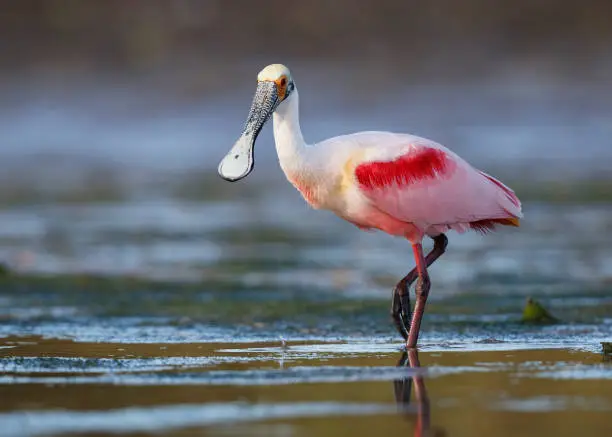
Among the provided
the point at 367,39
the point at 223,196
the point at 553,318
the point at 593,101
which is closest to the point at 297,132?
the point at 553,318

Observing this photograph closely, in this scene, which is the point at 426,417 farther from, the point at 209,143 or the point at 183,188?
the point at 209,143

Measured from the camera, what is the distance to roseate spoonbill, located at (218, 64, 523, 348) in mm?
10445

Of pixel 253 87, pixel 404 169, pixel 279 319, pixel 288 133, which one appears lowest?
pixel 279 319

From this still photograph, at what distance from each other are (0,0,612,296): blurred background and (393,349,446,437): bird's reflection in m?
10.9

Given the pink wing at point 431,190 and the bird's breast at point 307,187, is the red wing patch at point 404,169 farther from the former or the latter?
the bird's breast at point 307,187

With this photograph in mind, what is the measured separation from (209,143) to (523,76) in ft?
21.0

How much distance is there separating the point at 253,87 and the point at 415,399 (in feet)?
76.5

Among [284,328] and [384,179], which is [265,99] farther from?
[284,328]

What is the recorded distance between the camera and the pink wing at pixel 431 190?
10.5 meters

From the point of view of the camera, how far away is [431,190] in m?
10.7

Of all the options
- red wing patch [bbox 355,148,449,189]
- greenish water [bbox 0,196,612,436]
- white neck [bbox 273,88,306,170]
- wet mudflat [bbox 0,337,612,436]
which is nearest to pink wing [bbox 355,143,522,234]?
red wing patch [bbox 355,148,449,189]

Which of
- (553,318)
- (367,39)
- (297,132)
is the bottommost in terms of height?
(553,318)

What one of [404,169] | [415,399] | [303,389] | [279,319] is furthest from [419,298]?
[415,399]

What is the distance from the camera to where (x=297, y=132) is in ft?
34.4
